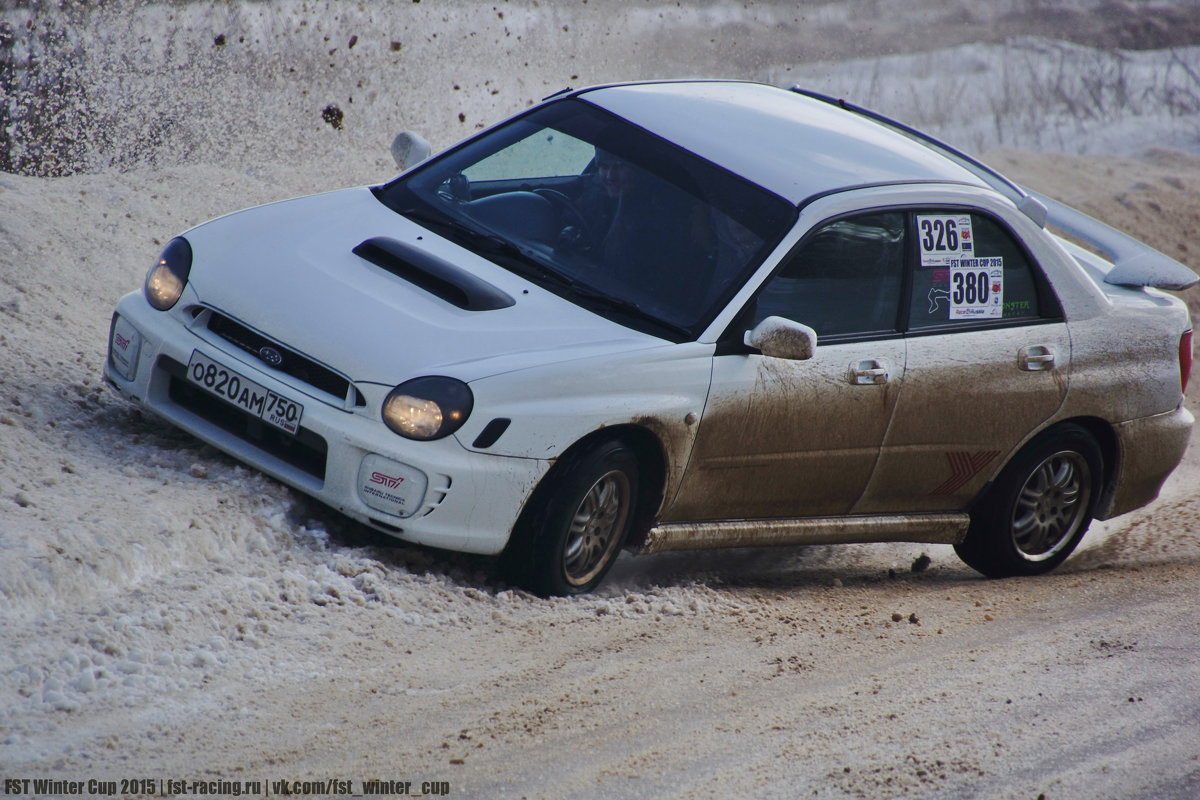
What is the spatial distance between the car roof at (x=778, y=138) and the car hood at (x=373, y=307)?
3.24 ft

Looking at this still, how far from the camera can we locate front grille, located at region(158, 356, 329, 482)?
4.61m

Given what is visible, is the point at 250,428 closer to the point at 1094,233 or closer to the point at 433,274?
the point at 433,274

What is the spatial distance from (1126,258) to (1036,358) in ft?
3.51

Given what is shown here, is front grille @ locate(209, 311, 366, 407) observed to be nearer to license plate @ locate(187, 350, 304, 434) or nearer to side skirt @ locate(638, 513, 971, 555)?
license plate @ locate(187, 350, 304, 434)

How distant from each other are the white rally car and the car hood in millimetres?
13

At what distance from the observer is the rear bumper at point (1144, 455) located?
636 centimetres

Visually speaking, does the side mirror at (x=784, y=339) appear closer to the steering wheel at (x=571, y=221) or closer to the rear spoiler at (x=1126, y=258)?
the steering wheel at (x=571, y=221)

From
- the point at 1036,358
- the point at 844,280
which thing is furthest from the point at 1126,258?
the point at 844,280

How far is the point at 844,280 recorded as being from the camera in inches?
209

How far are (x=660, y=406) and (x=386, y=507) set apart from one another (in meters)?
1.02

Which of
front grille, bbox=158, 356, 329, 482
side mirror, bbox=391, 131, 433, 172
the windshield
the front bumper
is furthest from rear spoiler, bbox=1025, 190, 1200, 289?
front grille, bbox=158, 356, 329, 482

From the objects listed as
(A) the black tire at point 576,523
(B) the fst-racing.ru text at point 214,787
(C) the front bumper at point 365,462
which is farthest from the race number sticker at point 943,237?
(B) the fst-racing.ru text at point 214,787

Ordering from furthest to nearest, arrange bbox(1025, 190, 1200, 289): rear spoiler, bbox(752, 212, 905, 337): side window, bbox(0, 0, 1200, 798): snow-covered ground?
1. bbox(1025, 190, 1200, 289): rear spoiler
2. bbox(752, 212, 905, 337): side window
3. bbox(0, 0, 1200, 798): snow-covered ground

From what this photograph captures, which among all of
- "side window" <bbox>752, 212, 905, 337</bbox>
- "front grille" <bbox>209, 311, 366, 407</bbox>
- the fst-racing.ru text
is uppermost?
"side window" <bbox>752, 212, 905, 337</bbox>
